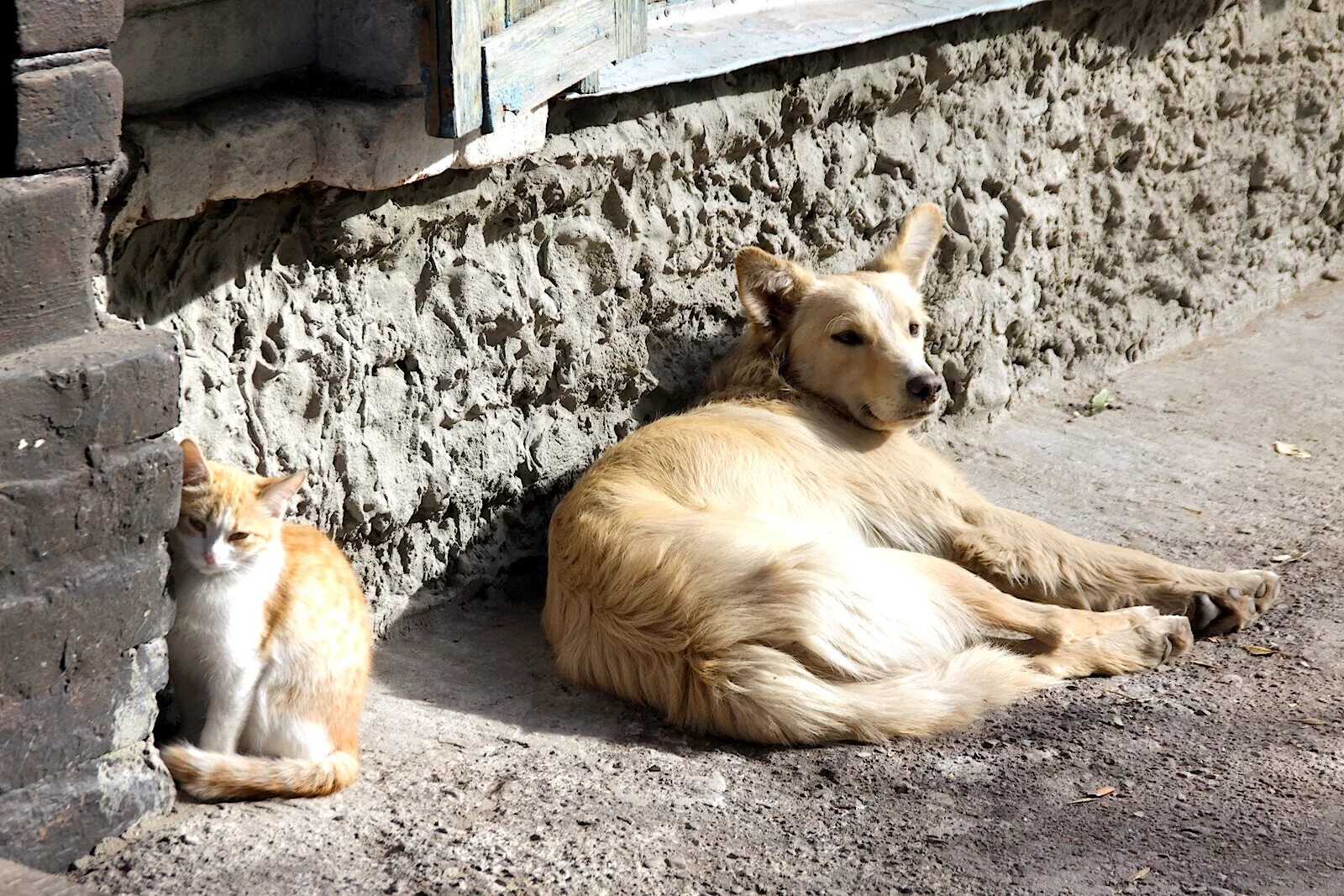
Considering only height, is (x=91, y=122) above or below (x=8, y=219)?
above

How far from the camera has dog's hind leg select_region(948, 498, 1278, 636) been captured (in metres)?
4.34

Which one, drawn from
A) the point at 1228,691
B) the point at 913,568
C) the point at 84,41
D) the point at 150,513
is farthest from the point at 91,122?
the point at 1228,691

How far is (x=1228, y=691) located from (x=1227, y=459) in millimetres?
2070

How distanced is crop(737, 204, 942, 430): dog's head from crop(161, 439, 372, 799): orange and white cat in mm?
1957

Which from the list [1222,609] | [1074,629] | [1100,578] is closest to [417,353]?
[1074,629]

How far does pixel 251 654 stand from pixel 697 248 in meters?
2.29

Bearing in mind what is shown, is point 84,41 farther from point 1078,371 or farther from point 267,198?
point 1078,371

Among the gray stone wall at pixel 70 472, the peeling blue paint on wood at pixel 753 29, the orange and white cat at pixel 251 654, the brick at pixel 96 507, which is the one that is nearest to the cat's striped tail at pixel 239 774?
the orange and white cat at pixel 251 654

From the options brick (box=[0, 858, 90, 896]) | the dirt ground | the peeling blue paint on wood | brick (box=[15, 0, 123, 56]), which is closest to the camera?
brick (box=[0, 858, 90, 896])

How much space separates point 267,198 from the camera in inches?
140

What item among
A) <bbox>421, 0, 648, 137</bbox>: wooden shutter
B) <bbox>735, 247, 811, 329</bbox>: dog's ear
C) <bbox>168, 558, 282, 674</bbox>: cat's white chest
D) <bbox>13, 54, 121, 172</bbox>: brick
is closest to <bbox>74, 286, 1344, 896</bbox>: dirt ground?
<bbox>168, 558, 282, 674</bbox>: cat's white chest

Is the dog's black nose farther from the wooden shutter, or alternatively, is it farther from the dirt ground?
the wooden shutter

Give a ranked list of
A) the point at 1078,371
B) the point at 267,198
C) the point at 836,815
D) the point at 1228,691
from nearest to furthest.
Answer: the point at 836,815 < the point at 267,198 < the point at 1228,691 < the point at 1078,371

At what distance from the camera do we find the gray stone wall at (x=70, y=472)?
252 cm
